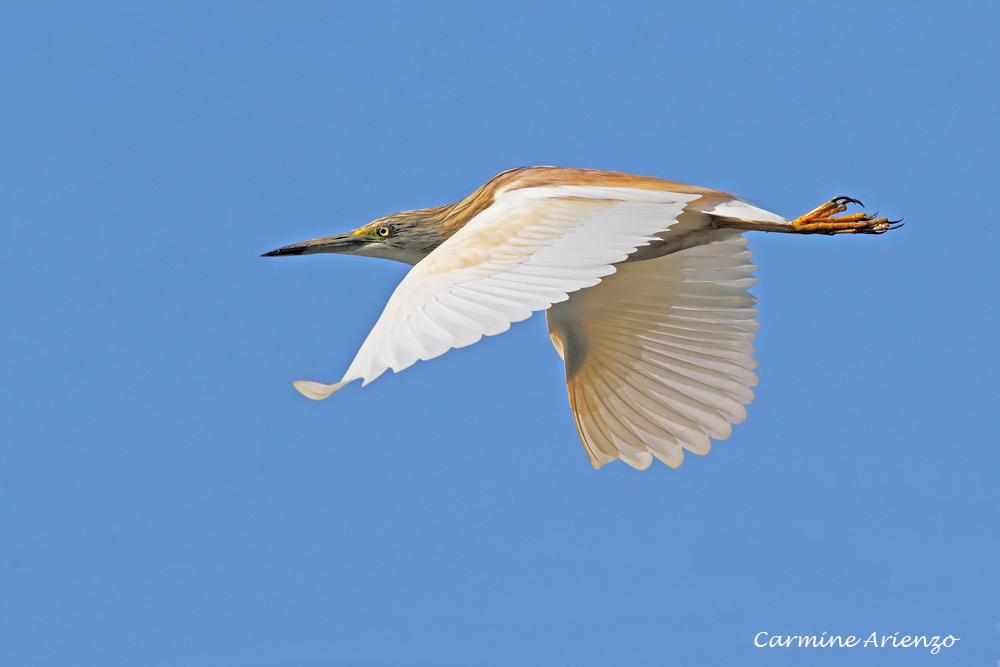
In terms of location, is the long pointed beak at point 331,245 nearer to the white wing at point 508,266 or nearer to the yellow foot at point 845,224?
the white wing at point 508,266

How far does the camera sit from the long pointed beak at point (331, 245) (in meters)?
7.61

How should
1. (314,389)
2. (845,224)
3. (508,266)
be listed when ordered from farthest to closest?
1. (845,224)
2. (508,266)
3. (314,389)

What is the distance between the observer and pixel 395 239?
25.0 feet

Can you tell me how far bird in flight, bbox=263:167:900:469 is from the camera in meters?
6.32

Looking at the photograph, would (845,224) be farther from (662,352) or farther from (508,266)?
(508,266)

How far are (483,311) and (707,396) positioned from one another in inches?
109

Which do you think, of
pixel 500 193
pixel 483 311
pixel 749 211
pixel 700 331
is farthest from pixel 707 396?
pixel 483 311

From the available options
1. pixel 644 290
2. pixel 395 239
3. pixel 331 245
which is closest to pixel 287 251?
pixel 331 245

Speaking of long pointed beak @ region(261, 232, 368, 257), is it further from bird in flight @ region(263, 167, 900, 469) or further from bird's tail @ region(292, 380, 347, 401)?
bird's tail @ region(292, 380, 347, 401)

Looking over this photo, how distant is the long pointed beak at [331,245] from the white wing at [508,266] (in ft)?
4.72

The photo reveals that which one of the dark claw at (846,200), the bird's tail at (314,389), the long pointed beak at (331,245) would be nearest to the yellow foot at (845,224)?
the dark claw at (846,200)

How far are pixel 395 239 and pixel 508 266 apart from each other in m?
2.35

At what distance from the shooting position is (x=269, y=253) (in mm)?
7492

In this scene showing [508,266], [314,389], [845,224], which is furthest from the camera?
[845,224]
